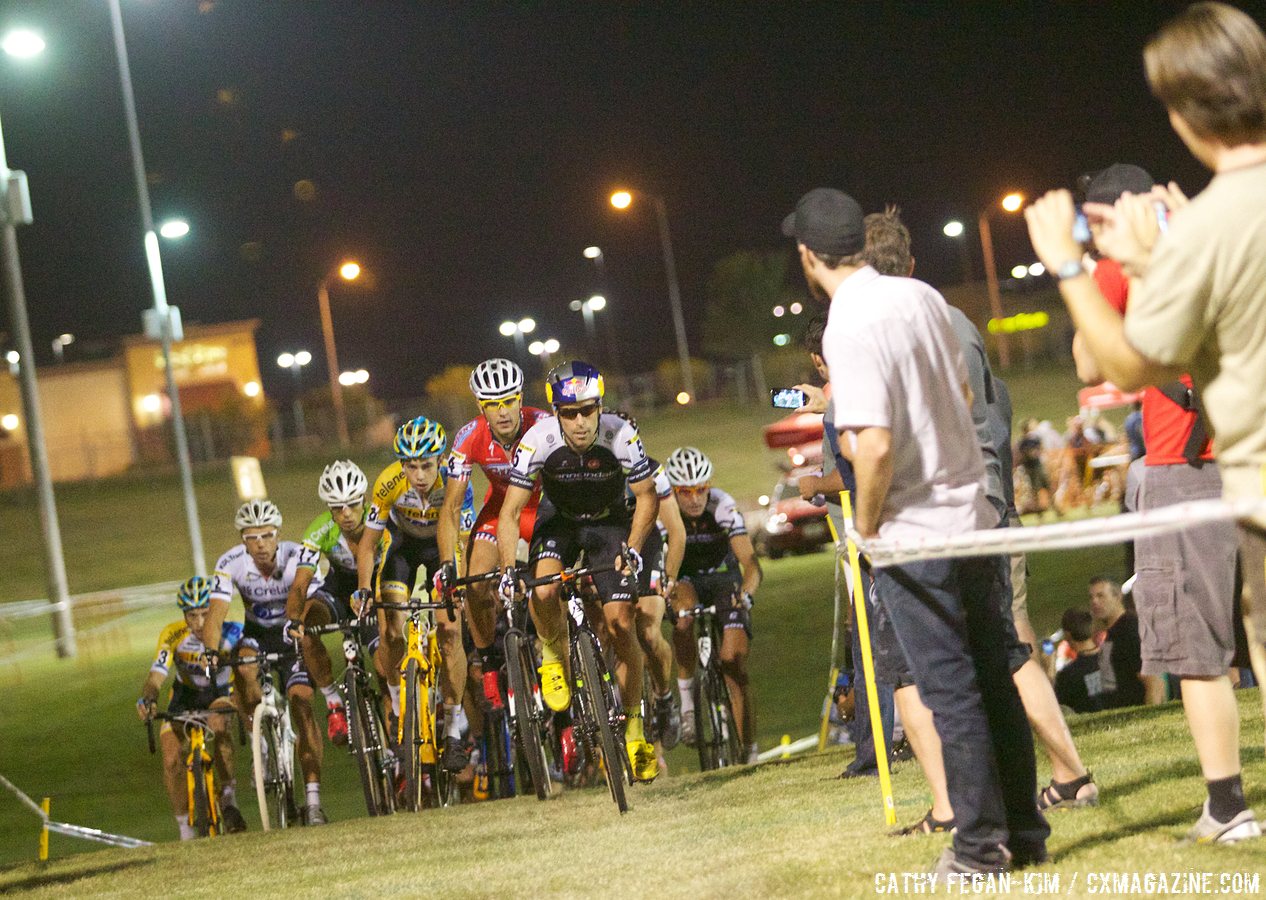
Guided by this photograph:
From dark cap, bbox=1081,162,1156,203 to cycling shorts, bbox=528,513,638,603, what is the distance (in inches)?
168

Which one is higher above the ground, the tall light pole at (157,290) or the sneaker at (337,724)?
the tall light pole at (157,290)

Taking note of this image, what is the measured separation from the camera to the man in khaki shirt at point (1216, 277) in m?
3.53

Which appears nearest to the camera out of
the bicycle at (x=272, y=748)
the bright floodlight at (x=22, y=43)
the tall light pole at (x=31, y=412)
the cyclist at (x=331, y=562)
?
the bicycle at (x=272, y=748)

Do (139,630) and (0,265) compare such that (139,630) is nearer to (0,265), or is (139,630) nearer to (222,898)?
(0,265)

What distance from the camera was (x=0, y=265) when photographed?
2791 cm

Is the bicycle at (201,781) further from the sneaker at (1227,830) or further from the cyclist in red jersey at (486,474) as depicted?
the sneaker at (1227,830)

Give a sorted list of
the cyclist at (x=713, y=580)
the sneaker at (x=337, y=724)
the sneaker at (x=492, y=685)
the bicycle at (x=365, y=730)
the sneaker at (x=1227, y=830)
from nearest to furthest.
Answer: the sneaker at (x=1227, y=830) → the sneaker at (x=492, y=685) → the bicycle at (x=365, y=730) → the sneaker at (x=337, y=724) → the cyclist at (x=713, y=580)

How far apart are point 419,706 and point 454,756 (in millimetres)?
428

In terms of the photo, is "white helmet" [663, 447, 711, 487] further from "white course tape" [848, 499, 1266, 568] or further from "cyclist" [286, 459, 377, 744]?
"white course tape" [848, 499, 1266, 568]

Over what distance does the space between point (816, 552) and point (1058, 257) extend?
1210 inches

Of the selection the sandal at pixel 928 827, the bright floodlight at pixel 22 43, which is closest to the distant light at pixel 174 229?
the bright floodlight at pixel 22 43

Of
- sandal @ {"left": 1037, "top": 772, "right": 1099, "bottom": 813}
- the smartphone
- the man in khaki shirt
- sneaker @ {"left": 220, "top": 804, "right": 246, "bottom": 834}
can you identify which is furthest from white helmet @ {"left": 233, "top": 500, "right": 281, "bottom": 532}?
the man in khaki shirt

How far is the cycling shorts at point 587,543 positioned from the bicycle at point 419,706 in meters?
1.57

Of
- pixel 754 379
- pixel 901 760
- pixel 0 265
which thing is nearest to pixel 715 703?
pixel 901 760
